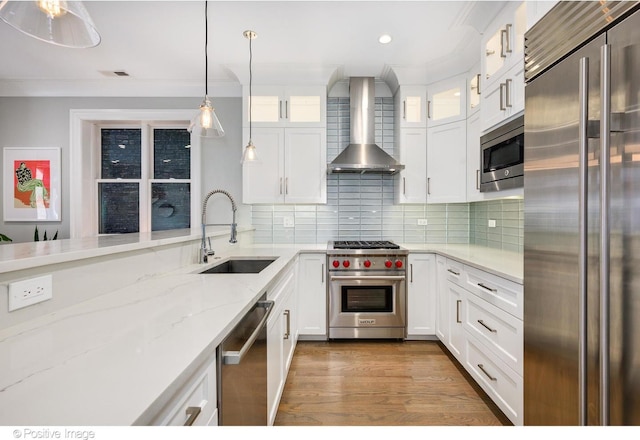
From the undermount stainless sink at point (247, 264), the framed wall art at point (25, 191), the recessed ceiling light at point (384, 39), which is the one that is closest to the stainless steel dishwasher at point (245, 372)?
the undermount stainless sink at point (247, 264)

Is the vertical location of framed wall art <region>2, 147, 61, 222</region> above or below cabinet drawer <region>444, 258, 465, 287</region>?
above

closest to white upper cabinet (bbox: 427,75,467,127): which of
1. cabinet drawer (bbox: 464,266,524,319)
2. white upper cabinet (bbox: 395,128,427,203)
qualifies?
white upper cabinet (bbox: 395,128,427,203)

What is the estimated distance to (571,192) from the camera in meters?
1.02

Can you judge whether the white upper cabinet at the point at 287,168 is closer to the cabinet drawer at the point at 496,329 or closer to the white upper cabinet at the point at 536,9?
the cabinet drawer at the point at 496,329

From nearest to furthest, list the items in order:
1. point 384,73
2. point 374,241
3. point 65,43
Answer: point 65,43 → point 384,73 → point 374,241

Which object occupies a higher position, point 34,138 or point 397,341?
point 34,138

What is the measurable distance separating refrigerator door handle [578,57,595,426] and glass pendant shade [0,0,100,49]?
4.95 feet

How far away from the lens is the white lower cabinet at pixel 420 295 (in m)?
2.80

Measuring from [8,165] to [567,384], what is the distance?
5.16 metres

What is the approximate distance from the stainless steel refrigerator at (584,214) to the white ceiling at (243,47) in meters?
1.32

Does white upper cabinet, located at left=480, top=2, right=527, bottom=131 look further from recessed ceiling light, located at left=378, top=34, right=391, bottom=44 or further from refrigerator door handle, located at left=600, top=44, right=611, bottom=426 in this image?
refrigerator door handle, located at left=600, top=44, right=611, bottom=426

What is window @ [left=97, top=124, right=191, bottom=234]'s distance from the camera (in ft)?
Result: 11.9

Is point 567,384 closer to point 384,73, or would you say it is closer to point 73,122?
point 384,73

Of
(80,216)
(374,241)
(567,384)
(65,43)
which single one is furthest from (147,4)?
(567,384)
